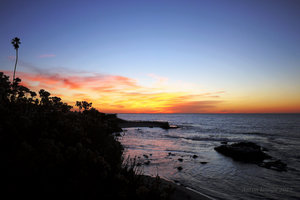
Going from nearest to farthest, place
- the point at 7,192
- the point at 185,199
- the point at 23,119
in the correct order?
the point at 7,192 → the point at 23,119 → the point at 185,199

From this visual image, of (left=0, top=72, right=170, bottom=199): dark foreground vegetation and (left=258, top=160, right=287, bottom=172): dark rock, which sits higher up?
(left=0, top=72, right=170, bottom=199): dark foreground vegetation

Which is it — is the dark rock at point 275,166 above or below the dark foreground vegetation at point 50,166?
below

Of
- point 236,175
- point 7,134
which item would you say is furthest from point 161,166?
point 7,134

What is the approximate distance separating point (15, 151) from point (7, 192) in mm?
829

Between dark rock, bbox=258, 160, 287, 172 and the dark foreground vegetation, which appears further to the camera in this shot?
dark rock, bbox=258, 160, 287, 172

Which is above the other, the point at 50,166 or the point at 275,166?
the point at 50,166

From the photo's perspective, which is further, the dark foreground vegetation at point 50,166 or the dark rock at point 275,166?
the dark rock at point 275,166

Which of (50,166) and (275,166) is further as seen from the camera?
(275,166)

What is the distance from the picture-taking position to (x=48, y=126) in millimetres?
4441

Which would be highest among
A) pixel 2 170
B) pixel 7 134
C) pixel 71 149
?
pixel 7 134

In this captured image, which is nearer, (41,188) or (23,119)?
(41,188)

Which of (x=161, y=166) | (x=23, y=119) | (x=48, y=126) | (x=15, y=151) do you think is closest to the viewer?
(x=15, y=151)

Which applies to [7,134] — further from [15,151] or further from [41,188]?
[41,188]

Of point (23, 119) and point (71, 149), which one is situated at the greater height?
point (23, 119)
